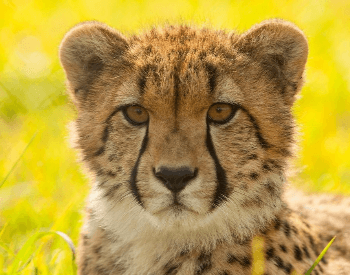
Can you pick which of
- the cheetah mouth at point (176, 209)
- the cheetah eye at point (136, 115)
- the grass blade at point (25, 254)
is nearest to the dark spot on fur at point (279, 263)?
the cheetah mouth at point (176, 209)

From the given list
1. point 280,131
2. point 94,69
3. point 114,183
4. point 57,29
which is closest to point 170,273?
point 114,183

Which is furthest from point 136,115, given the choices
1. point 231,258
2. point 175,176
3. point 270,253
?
point 270,253

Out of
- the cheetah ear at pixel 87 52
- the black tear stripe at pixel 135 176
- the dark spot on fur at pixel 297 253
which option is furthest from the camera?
the cheetah ear at pixel 87 52

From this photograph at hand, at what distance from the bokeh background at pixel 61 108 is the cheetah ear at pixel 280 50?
29 centimetres

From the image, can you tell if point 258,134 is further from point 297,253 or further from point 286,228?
point 297,253

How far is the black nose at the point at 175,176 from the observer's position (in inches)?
113

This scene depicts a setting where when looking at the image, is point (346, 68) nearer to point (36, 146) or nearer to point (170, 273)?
point (36, 146)

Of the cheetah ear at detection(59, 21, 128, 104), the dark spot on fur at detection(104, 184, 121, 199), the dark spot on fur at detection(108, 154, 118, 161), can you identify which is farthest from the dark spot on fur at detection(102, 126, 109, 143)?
the cheetah ear at detection(59, 21, 128, 104)

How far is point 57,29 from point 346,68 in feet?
12.9

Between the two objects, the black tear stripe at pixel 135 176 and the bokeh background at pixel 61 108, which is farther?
the bokeh background at pixel 61 108

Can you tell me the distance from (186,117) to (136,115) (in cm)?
31

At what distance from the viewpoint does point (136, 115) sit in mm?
3266

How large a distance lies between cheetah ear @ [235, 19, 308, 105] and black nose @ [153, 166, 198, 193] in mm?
889

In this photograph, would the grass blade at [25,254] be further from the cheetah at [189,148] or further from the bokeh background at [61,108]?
the cheetah at [189,148]
